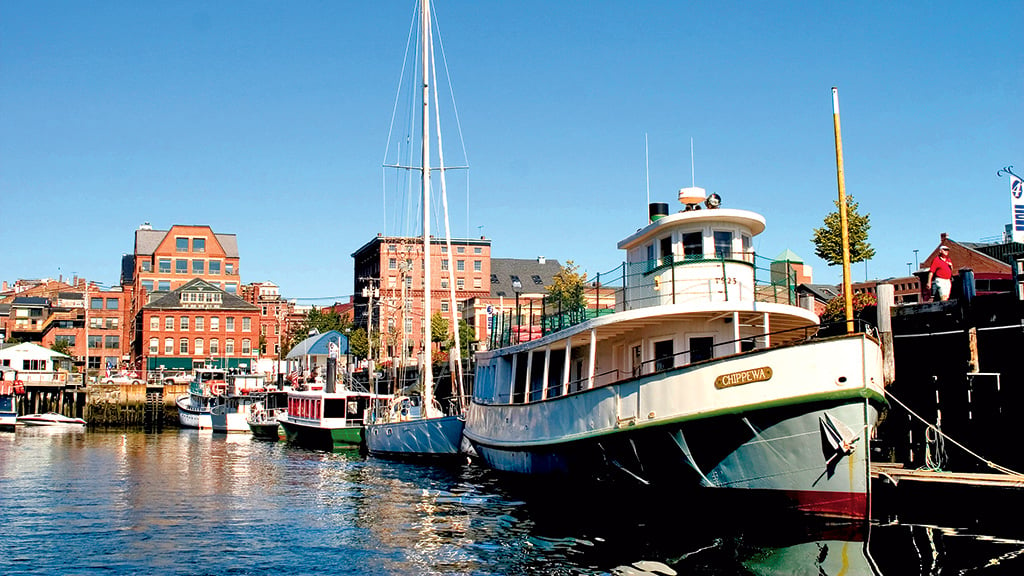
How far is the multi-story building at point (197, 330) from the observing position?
100125 mm

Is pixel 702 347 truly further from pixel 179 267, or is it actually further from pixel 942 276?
pixel 179 267

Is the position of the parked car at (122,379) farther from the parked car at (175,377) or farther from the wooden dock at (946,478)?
the wooden dock at (946,478)

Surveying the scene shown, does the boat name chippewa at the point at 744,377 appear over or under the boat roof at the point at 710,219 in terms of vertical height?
under

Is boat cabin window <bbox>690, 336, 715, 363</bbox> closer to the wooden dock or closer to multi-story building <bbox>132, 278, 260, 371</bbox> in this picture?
the wooden dock

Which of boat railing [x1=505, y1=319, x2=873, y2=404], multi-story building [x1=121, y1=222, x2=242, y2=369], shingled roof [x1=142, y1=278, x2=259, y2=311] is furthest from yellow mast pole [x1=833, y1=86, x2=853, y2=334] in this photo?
multi-story building [x1=121, y1=222, x2=242, y2=369]

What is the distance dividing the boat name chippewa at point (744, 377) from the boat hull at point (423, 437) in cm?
1790

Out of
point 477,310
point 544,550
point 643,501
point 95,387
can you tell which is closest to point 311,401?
point 643,501

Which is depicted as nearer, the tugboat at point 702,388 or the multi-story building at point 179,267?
the tugboat at point 702,388

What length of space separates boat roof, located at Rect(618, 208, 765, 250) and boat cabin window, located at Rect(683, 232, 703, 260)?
33cm

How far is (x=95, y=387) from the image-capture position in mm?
82062

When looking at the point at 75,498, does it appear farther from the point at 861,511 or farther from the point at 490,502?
the point at 861,511

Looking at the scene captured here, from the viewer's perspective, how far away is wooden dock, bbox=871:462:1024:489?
728 inches

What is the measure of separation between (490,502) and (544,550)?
6697 mm

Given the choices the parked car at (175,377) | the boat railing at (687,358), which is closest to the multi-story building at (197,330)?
the parked car at (175,377)
